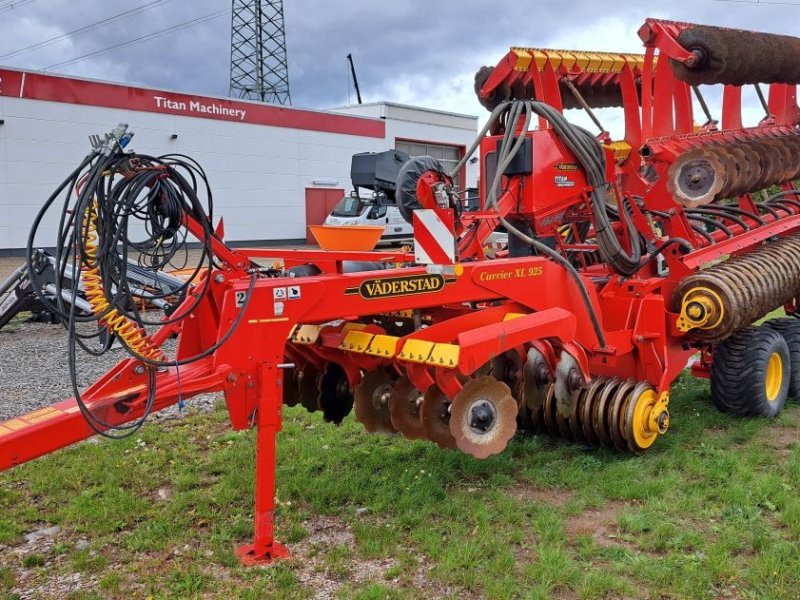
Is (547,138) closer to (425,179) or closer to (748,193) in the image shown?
(425,179)

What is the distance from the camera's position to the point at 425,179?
454cm

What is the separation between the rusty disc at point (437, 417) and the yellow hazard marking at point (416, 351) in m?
0.29

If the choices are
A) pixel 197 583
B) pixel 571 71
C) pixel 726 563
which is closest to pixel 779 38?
pixel 571 71

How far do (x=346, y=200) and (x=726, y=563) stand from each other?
20.4m

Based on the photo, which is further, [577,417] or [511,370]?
[577,417]

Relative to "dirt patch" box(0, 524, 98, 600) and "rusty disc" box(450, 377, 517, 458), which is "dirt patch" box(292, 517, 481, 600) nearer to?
"rusty disc" box(450, 377, 517, 458)

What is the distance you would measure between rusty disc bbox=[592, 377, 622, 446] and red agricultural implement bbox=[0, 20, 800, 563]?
0.05ft

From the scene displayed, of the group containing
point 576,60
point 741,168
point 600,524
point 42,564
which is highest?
point 576,60

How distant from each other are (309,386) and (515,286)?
4.76 ft

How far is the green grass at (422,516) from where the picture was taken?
349cm

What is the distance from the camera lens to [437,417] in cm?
408

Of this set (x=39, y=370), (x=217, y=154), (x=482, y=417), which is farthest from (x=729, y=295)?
(x=217, y=154)

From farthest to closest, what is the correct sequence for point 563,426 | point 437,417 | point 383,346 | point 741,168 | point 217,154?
1. point 217,154
2. point 741,168
3. point 563,426
4. point 437,417
5. point 383,346

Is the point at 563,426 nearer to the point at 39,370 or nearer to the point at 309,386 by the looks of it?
the point at 309,386
